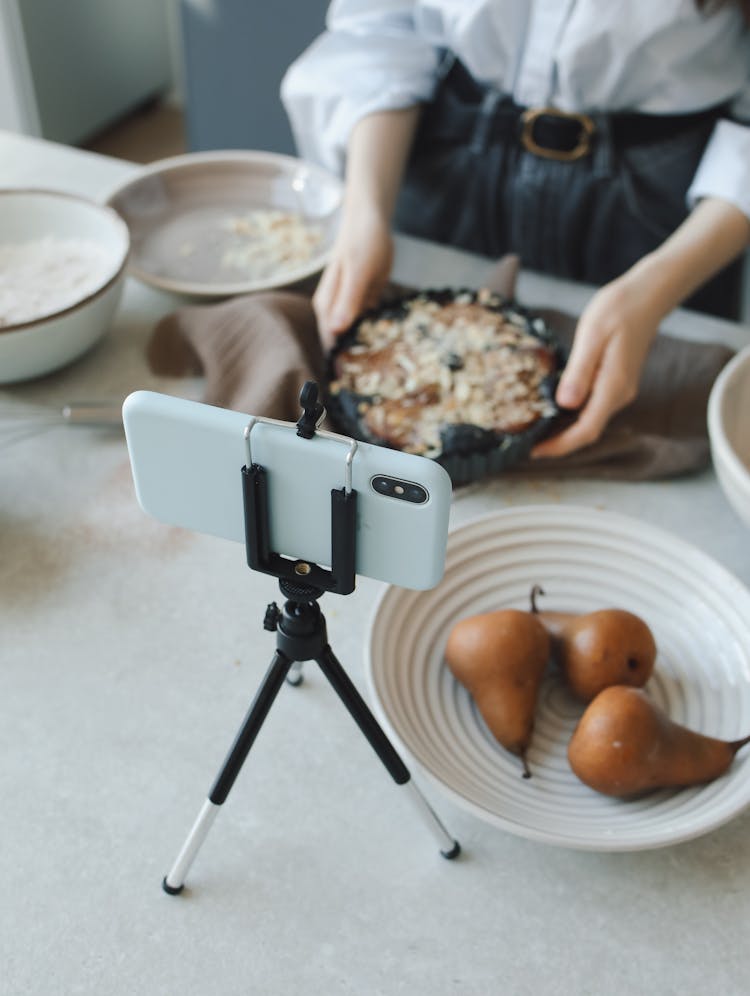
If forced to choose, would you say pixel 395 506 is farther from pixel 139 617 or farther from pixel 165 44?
pixel 165 44

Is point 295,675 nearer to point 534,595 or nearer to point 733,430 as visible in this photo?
point 534,595

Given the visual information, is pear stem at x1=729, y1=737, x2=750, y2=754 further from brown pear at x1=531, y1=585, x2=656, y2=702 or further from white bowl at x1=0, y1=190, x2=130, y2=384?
white bowl at x1=0, y1=190, x2=130, y2=384

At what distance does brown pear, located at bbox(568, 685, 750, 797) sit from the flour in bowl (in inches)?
21.2

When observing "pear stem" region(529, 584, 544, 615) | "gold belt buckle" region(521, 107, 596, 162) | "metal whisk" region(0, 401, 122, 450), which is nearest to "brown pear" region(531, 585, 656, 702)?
"pear stem" region(529, 584, 544, 615)

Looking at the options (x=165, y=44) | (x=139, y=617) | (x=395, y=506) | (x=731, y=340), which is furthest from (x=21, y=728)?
(x=165, y=44)

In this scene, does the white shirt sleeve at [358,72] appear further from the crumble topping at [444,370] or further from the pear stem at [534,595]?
the pear stem at [534,595]

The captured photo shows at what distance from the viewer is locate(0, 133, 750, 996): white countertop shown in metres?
0.52

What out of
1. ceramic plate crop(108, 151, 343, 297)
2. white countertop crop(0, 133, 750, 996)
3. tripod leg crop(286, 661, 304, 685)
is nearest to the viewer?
white countertop crop(0, 133, 750, 996)

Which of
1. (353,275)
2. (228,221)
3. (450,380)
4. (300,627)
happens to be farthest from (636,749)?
(228,221)

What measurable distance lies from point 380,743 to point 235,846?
0.13 m

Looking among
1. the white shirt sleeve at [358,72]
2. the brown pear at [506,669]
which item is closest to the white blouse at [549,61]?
the white shirt sleeve at [358,72]

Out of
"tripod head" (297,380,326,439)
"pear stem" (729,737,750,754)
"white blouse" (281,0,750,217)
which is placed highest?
"tripod head" (297,380,326,439)

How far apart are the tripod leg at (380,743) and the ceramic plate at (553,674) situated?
0.02 m

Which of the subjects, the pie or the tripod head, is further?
the pie
